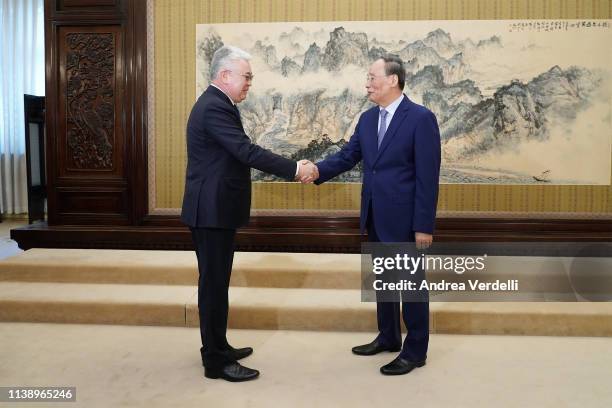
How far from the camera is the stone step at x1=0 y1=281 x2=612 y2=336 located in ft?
12.0

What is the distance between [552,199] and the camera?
16.8 feet

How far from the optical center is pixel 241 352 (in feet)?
10.7

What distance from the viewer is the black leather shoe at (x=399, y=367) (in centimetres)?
298

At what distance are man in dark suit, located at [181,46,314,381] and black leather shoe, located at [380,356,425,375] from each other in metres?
0.64

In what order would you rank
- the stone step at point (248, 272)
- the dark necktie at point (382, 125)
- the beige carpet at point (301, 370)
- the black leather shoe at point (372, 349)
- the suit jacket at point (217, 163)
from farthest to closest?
the stone step at point (248, 272), the black leather shoe at point (372, 349), the dark necktie at point (382, 125), the suit jacket at point (217, 163), the beige carpet at point (301, 370)

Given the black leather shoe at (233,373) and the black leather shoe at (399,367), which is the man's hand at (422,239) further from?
the black leather shoe at (233,373)

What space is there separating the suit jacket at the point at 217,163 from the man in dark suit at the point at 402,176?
56cm

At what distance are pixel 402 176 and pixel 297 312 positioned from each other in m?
1.23

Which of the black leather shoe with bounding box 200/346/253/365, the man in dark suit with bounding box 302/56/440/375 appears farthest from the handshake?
the black leather shoe with bounding box 200/346/253/365

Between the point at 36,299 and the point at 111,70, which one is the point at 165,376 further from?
the point at 111,70

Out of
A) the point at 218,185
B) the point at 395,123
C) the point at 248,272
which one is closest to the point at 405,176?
the point at 395,123

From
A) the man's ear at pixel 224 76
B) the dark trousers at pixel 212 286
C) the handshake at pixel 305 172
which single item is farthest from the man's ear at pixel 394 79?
the dark trousers at pixel 212 286

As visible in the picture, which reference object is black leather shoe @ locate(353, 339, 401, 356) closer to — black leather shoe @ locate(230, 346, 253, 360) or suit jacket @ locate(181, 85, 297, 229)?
black leather shoe @ locate(230, 346, 253, 360)

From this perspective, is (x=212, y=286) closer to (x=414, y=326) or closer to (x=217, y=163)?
(x=217, y=163)
